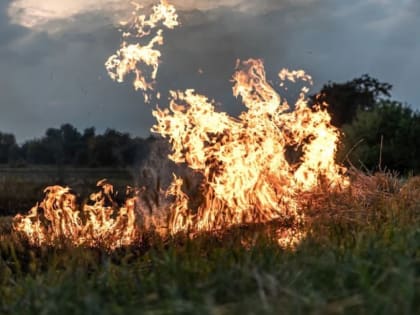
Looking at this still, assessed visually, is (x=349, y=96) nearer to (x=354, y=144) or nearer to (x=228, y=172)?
(x=354, y=144)

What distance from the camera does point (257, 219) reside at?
14.8m

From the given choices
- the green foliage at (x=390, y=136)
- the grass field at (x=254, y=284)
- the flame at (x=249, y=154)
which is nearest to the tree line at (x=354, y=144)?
the green foliage at (x=390, y=136)

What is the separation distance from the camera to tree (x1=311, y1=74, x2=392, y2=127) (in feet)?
191

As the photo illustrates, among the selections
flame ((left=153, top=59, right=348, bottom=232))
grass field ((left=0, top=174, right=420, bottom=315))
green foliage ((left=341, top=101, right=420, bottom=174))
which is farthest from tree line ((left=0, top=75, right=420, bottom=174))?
grass field ((left=0, top=174, right=420, bottom=315))

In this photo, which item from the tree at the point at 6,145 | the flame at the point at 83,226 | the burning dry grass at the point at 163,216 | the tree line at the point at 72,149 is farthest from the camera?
the tree at the point at 6,145

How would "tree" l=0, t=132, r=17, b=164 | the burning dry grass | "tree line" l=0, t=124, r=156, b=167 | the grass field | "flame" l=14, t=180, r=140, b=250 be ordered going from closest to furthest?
1. the grass field
2. the burning dry grass
3. "flame" l=14, t=180, r=140, b=250
4. "tree line" l=0, t=124, r=156, b=167
5. "tree" l=0, t=132, r=17, b=164

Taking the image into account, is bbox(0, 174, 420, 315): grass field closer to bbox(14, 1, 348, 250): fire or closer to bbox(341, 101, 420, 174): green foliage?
bbox(14, 1, 348, 250): fire

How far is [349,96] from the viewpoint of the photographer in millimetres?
58969

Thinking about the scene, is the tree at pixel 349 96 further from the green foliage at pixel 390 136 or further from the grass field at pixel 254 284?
the grass field at pixel 254 284

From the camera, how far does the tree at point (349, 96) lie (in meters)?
58.1

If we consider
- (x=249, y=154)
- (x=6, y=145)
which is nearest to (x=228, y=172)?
(x=249, y=154)

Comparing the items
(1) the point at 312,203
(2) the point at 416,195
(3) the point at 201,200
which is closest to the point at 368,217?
(2) the point at 416,195

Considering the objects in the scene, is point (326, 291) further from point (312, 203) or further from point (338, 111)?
point (338, 111)

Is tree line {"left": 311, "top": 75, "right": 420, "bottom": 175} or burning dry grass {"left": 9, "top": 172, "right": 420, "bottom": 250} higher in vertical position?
tree line {"left": 311, "top": 75, "right": 420, "bottom": 175}
